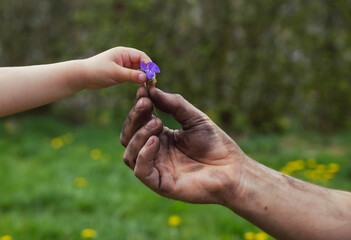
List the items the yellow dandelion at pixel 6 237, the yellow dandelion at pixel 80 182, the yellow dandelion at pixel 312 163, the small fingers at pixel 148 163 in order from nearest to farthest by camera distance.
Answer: the small fingers at pixel 148 163
the yellow dandelion at pixel 6 237
the yellow dandelion at pixel 80 182
the yellow dandelion at pixel 312 163

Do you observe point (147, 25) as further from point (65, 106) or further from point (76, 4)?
point (65, 106)

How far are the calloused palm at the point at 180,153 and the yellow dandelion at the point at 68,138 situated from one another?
3041mm

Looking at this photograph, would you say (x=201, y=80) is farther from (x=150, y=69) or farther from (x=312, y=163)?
(x=150, y=69)

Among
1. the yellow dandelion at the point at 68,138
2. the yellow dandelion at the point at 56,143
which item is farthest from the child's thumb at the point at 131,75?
the yellow dandelion at the point at 68,138

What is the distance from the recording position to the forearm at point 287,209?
1.29m

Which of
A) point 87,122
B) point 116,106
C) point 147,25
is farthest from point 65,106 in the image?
point 147,25

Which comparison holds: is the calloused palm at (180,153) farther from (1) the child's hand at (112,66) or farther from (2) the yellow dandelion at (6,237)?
(2) the yellow dandelion at (6,237)

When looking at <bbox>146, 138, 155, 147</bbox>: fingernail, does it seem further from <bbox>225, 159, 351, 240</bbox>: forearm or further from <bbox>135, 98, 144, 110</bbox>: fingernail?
<bbox>225, 159, 351, 240</bbox>: forearm

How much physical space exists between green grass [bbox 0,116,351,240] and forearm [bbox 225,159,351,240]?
36.4 inches

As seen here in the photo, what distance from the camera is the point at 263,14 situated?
438cm

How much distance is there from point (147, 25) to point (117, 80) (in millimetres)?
3650

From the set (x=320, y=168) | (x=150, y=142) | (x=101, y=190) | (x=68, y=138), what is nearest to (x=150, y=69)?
(x=150, y=142)

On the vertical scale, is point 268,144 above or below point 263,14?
below

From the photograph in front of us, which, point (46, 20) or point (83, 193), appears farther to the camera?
point (46, 20)
